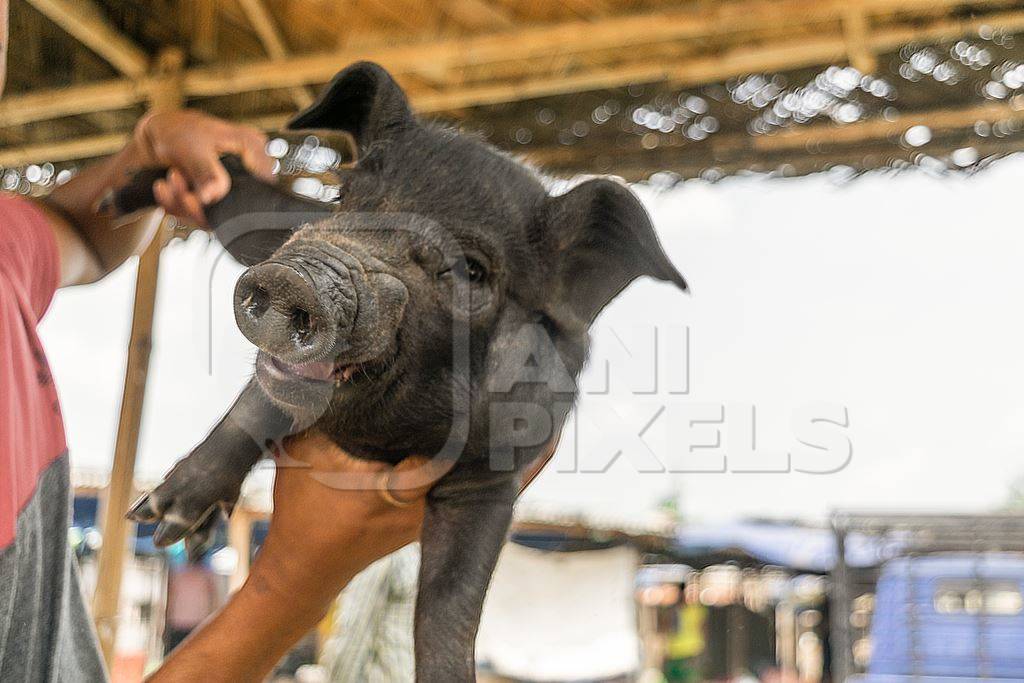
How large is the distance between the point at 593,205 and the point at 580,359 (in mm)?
185

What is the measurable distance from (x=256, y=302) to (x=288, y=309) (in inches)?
1.1

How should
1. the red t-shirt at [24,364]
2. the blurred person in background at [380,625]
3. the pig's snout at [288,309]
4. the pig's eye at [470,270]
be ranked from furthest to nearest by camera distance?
the blurred person in background at [380,625], the pig's eye at [470,270], the red t-shirt at [24,364], the pig's snout at [288,309]

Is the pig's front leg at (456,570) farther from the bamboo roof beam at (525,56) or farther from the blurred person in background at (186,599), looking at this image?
the blurred person in background at (186,599)

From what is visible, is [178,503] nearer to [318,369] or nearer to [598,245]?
[318,369]

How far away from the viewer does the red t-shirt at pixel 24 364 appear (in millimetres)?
1016

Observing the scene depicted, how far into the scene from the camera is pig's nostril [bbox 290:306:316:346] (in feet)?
2.93

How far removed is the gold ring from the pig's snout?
29 cm

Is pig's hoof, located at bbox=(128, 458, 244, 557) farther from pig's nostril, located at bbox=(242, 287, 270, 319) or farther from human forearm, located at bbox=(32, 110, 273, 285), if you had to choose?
pig's nostril, located at bbox=(242, 287, 270, 319)

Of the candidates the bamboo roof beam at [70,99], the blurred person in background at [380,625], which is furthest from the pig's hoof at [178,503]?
the blurred person in background at [380,625]

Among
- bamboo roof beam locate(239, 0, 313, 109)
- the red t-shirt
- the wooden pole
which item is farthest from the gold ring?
bamboo roof beam locate(239, 0, 313, 109)

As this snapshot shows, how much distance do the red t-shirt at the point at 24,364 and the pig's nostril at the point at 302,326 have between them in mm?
334

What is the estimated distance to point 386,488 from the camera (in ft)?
3.90

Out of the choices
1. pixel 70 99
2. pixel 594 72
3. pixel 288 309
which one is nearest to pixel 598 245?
pixel 288 309

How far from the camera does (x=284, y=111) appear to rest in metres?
3.28
